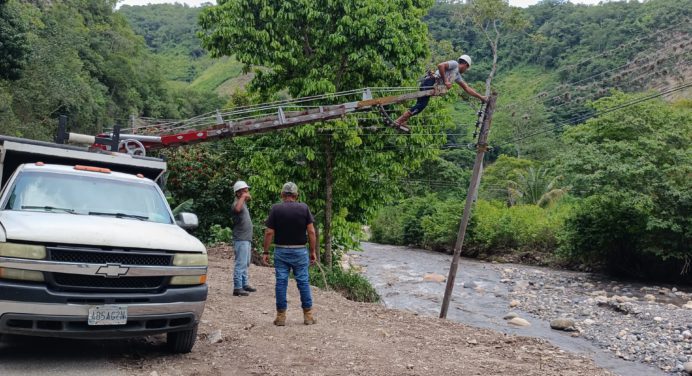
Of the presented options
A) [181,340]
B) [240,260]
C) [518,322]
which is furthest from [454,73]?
[518,322]

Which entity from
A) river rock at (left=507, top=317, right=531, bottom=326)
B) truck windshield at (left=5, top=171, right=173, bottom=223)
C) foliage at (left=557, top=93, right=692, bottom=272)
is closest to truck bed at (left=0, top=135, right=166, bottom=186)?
truck windshield at (left=5, top=171, right=173, bottom=223)

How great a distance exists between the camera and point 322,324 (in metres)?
8.43

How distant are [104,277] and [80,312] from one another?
0.36 metres

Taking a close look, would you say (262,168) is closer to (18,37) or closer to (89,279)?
(89,279)

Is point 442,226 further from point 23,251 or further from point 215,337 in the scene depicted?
point 23,251

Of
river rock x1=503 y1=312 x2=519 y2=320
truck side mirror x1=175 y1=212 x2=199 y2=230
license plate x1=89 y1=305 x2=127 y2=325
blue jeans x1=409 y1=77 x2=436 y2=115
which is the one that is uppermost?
blue jeans x1=409 y1=77 x2=436 y2=115

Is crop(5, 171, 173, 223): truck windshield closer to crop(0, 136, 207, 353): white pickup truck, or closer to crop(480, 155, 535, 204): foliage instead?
crop(0, 136, 207, 353): white pickup truck

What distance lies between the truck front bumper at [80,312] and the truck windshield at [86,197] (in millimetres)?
1187

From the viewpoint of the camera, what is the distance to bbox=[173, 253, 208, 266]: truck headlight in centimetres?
588

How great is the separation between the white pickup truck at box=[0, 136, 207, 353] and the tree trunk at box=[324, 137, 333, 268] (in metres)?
9.45

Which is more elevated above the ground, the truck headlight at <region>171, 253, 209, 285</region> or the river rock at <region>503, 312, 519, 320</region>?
the truck headlight at <region>171, 253, 209, 285</region>

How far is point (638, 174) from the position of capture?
872 inches

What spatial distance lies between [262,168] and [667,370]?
10453mm

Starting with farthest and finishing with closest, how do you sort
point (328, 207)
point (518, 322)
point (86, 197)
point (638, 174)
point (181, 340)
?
1. point (638, 174)
2. point (328, 207)
3. point (518, 322)
4. point (86, 197)
5. point (181, 340)
